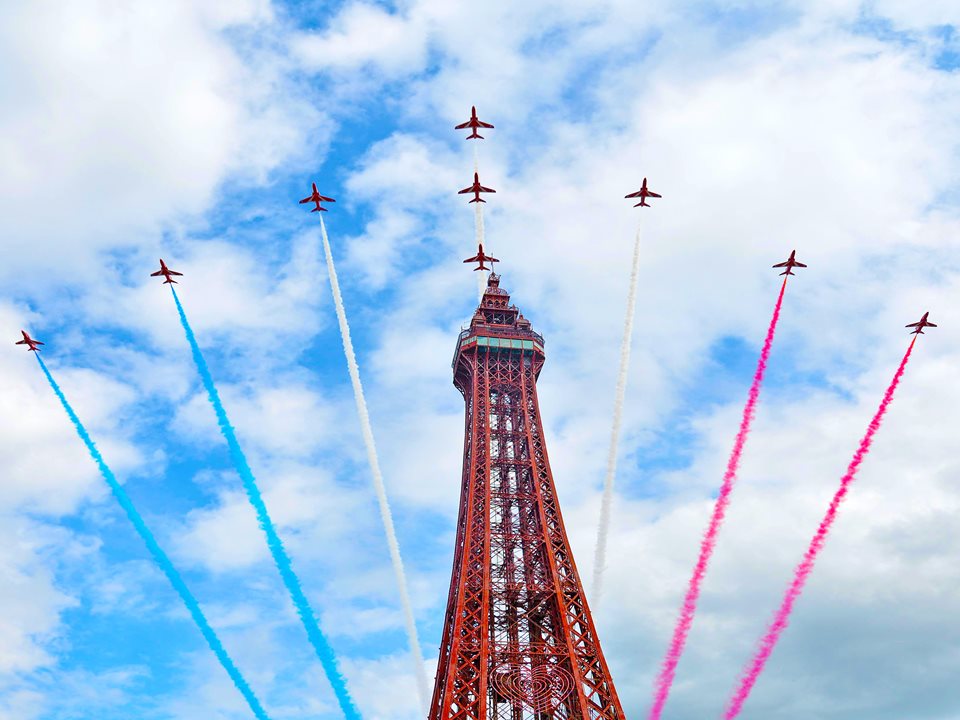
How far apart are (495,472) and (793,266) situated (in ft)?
140

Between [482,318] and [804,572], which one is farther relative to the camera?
[482,318]

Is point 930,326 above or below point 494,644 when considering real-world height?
above

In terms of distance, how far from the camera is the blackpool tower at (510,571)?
100 metres

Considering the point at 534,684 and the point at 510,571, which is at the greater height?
the point at 510,571

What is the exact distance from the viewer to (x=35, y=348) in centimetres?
10969

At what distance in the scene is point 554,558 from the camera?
11088cm

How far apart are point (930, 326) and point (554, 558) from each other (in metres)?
47.1

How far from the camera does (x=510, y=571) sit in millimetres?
111062

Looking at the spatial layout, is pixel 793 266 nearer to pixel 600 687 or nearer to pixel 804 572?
pixel 804 572

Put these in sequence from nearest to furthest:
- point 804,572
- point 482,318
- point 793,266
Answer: point 804,572, point 793,266, point 482,318

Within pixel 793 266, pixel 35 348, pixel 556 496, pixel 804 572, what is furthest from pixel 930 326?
pixel 35 348

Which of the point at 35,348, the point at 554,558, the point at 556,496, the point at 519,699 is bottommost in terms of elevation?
the point at 519,699

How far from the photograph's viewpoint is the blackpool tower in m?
100

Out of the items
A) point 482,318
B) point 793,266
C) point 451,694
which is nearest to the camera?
point 451,694
